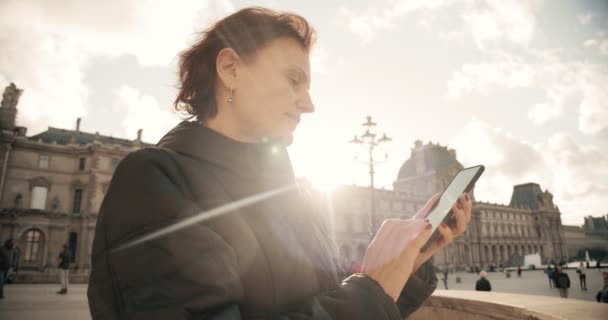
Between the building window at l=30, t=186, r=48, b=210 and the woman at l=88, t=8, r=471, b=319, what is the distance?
40.0 m

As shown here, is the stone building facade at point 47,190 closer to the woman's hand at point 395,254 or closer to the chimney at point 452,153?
the woman's hand at point 395,254

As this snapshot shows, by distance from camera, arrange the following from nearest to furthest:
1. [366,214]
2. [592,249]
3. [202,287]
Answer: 1. [202,287]
2. [366,214]
3. [592,249]

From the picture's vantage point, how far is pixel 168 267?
0.79 metres

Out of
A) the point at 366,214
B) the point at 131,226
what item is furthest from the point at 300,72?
the point at 366,214

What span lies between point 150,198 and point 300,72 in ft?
2.23

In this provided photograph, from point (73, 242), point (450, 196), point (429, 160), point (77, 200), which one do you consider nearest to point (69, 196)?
point (77, 200)

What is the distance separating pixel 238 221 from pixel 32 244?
3969 centimetres

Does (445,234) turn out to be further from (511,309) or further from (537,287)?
(537,287)

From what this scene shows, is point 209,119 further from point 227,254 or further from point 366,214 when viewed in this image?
point 366,214

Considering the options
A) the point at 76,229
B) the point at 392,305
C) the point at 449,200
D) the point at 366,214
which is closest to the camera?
the point at 392,305

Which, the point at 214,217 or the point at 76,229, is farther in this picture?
the point at 76,229

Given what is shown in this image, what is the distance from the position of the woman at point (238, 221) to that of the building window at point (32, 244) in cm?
3861

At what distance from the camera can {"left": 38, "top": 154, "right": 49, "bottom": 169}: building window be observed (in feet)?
112

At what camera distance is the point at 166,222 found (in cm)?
Answer: 84
